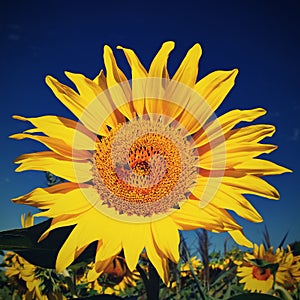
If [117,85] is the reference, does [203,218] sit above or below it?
below

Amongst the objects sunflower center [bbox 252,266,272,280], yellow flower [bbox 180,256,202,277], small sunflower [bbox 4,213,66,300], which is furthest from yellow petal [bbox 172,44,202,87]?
sunflower center [bbox 252,266,272,280]

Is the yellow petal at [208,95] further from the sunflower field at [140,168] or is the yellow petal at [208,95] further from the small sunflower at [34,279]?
the small sunflower at [34,279]

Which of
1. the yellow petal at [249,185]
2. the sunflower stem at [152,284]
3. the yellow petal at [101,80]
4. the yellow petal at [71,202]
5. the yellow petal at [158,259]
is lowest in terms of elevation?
the sunflower stem at [152,284]

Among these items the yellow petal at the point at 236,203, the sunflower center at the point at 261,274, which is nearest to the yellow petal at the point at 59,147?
the yellow petal at the point at 236,203

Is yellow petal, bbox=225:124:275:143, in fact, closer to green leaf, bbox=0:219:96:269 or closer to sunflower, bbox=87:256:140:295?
green leaf, bbox=0:219:96:269

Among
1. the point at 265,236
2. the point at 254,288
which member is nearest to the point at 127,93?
the point at 265,236

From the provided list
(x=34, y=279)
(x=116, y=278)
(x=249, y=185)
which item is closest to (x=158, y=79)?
(x=249, y=185)

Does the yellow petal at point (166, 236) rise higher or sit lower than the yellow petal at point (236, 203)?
lower

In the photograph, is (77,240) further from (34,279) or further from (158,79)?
(34,279)

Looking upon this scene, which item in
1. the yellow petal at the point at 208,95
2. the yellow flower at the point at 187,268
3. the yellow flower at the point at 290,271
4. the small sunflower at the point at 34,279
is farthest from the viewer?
the yellow flower at the point at 290,271
